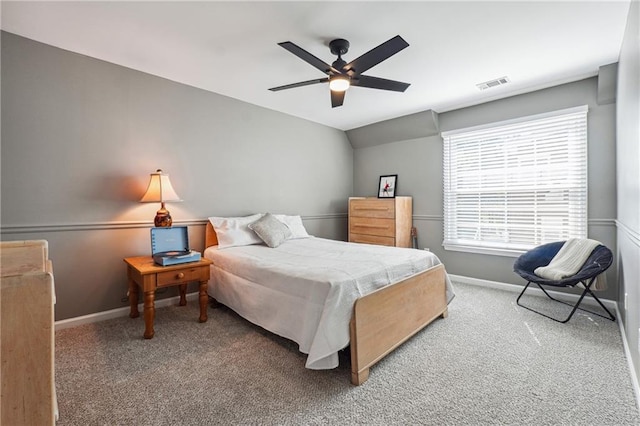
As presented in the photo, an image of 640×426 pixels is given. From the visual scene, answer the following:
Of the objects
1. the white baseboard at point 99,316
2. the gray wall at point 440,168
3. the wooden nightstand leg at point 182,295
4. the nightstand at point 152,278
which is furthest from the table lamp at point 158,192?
the gray wall at point 440,168

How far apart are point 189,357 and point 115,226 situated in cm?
158

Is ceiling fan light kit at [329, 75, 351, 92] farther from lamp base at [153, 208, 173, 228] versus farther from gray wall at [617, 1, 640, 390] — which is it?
lamp base at [153, 208, 173, 228]

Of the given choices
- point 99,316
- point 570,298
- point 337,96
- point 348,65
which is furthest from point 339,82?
point 570,298

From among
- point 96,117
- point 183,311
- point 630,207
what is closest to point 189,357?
point 183,311

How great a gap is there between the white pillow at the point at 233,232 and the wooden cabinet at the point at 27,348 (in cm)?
257

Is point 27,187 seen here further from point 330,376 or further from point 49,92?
point 330,376

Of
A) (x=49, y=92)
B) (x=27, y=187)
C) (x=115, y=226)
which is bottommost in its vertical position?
(x=115, y=226)

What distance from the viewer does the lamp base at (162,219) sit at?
287 centimetres

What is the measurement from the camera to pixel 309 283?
1954 millimetres

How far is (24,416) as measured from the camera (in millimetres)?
604

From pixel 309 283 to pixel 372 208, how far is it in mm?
2750

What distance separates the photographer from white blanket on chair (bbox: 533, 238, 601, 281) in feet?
8.81

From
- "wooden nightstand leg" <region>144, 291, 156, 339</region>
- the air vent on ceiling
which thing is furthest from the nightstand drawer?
the air vent on ceiling

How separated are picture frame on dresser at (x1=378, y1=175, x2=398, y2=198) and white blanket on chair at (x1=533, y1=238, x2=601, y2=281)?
7.46ft
